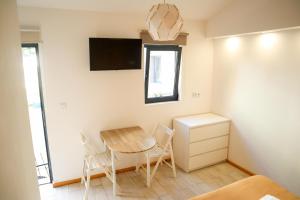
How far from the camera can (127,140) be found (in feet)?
9.02

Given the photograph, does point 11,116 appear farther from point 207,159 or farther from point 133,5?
point 207,159

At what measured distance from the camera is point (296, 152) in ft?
8.53

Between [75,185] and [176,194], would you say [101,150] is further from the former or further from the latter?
[176,194]

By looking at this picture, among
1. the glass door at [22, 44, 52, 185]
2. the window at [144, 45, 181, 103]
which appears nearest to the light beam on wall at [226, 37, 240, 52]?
the window at [144, 45, 181, 103]

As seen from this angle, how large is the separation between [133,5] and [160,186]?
2.47m

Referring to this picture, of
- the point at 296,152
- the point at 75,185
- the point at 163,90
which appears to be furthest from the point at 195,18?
the point at 75,185

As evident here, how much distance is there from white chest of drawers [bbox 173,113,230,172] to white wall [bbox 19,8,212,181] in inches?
17.7

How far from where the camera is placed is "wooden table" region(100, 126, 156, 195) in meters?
2.52

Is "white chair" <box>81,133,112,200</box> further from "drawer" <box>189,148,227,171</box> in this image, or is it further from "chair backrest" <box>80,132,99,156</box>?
"drawer" <box>189,148,227,171</box>

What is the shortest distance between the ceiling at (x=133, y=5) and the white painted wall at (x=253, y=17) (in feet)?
0.49

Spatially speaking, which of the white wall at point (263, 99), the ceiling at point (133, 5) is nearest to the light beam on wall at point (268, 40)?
the white wall at point (263, 99)

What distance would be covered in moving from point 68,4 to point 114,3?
54cm

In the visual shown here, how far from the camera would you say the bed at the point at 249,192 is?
1.84m

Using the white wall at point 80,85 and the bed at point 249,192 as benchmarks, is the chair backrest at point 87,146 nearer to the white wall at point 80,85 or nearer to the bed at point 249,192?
the white wall at point 80,85
